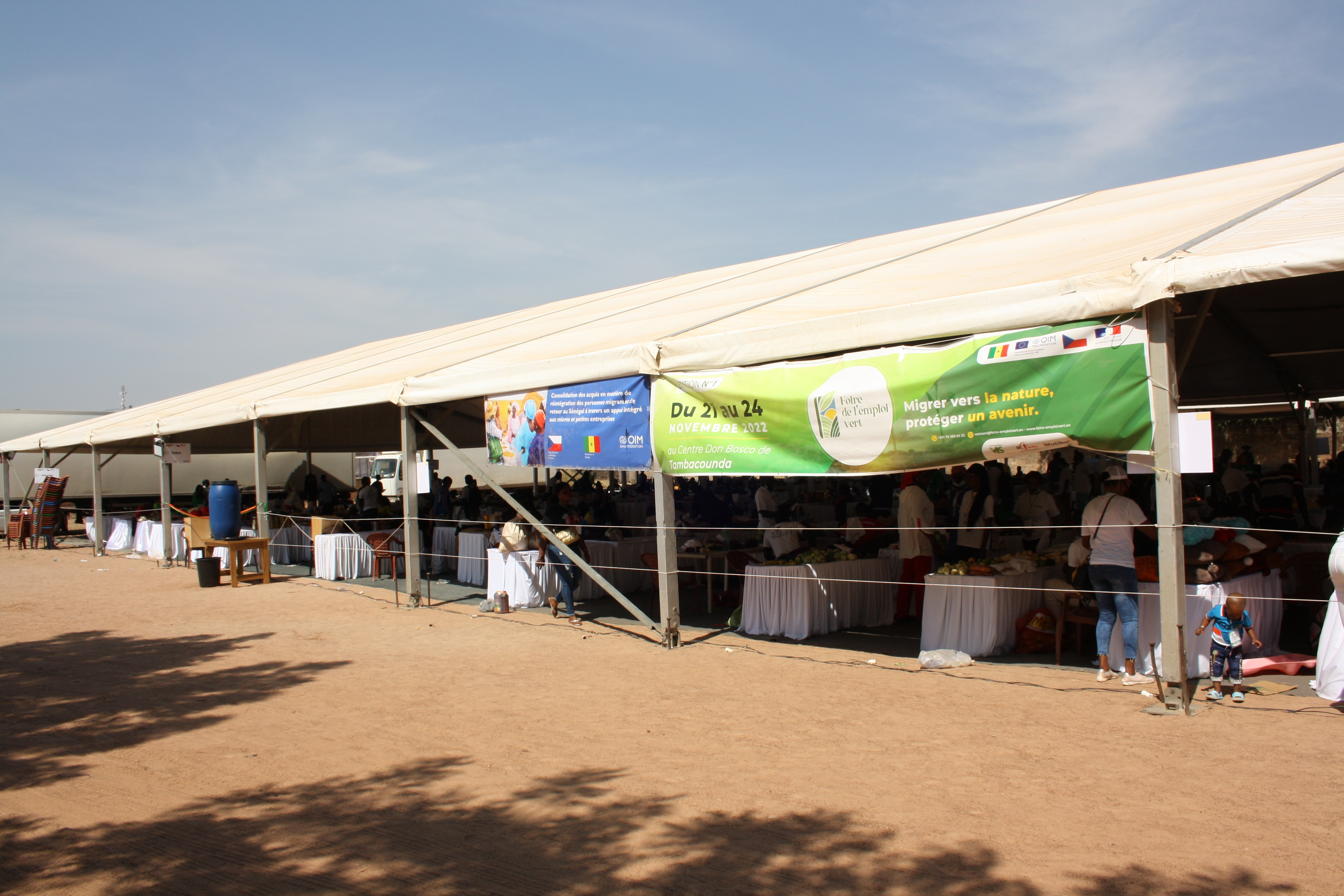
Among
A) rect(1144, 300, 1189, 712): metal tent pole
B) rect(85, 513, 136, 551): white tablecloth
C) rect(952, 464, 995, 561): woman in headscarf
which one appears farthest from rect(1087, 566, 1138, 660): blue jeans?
rect(85, 513, 136, 551): white tablecloth

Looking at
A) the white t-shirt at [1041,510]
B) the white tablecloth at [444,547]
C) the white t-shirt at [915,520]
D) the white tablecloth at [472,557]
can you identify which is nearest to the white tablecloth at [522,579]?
the white tablecloth at [472,557]

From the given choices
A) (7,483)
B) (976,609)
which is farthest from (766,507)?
(7,483)

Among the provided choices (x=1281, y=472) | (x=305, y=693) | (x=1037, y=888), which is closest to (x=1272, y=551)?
(x=1281, y=472)

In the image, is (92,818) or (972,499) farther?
(972,499)

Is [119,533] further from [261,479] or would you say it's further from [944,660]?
[944,660]

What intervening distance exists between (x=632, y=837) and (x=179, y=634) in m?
8.28

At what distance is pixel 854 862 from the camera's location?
3.79 meters

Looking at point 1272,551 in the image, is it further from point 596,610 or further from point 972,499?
point 596,610

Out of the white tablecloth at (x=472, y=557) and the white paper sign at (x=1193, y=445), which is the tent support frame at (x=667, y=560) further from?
the white tablecloth at (x=472, y=557)

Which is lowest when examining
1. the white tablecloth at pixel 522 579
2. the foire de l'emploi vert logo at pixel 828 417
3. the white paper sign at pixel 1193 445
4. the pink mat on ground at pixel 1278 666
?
the pink mat on ground at pixel 1278 666

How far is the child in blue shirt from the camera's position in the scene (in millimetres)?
5973

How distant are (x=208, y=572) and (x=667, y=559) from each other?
31.2 feet

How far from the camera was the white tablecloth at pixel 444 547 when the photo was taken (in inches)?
613

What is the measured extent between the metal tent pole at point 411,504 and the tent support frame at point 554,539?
21 cm
